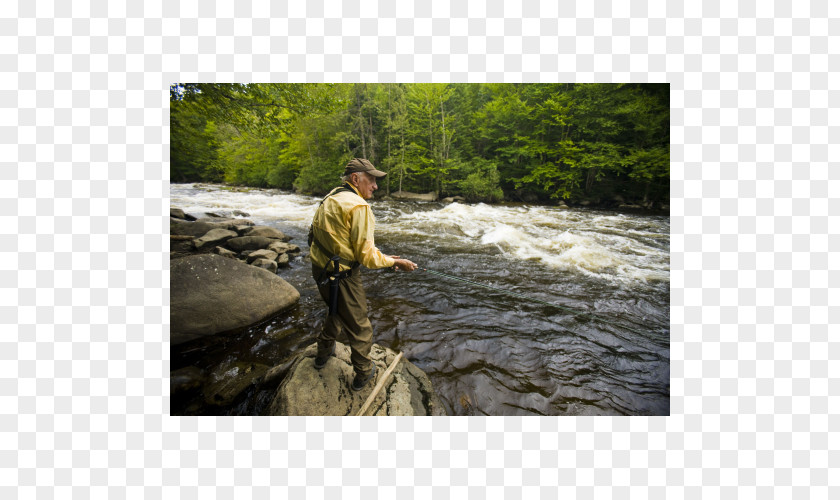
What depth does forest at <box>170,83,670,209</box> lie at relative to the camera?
14.5 meters

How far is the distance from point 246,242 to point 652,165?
19.1 meters

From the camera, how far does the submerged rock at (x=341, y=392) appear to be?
2.24 metres

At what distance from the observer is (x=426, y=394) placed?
2.72 metres

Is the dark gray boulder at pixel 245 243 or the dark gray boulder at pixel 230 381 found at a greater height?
the dark gray boulder at pixel 245 243

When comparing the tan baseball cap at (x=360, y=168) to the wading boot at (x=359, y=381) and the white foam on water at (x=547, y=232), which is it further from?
the white foam on water at (x=547, y=232)

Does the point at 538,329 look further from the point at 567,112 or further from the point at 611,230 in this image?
the point at 567,112

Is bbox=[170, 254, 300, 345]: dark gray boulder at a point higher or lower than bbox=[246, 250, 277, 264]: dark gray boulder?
lower

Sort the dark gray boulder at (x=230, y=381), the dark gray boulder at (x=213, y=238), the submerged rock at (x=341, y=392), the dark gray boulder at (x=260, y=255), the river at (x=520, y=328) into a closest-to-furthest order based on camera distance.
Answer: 1. the submerged rock at (x=341, y=392)
2. the dark gray boulder at (x=230, y=381)
3. the river at (x=520, y=328)
4. the dark gray boulder at (x=260, y=255)
5. the dark gray boulder at (x=213, y=238)

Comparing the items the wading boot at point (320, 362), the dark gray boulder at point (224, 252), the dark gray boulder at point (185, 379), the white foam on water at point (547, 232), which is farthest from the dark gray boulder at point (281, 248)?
the wading boot at point (320, 362)

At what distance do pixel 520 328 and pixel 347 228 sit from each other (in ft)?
10.8

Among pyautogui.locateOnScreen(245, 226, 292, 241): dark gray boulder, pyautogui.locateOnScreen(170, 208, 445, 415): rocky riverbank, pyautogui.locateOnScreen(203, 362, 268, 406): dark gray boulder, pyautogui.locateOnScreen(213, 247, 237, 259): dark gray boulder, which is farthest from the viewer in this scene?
pyautogui.locateOnScreen(245, 226, 292, 241): dark gray boulder

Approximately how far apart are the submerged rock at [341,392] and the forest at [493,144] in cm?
1216

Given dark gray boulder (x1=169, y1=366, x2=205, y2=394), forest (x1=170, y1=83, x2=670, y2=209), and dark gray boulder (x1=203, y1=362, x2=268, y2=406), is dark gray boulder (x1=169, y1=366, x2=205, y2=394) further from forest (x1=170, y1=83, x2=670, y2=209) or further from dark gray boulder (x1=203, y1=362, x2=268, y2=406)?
forest (x1=170, y1=83, x2=670, y2=209)

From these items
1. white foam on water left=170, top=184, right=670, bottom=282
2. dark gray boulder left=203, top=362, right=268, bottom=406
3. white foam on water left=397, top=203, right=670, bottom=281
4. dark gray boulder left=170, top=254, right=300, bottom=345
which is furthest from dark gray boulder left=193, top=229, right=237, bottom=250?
white foam on water left=397, top=203, right=670, bottom=281
